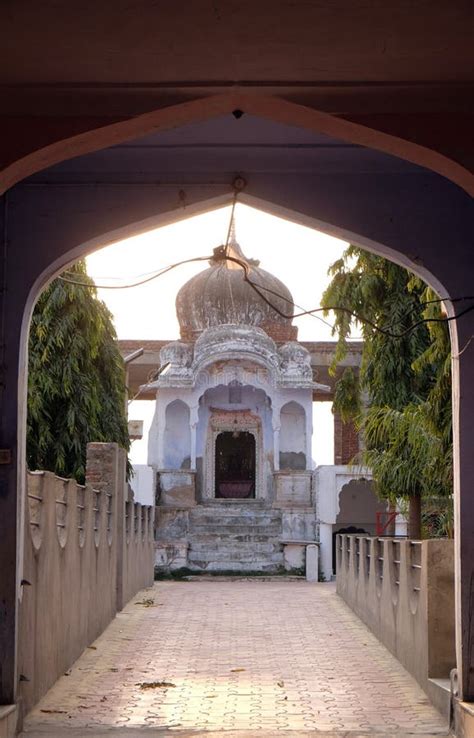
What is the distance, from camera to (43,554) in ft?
28.8

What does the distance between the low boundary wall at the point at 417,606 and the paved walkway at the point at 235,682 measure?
0.18 meters

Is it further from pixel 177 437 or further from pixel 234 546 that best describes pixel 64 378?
pixel 177 437

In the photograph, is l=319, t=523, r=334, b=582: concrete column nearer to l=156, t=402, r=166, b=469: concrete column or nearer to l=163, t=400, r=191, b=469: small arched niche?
l=163, t=400, r=191, b=469: small arched niche

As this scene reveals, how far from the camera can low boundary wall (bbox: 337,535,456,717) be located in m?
8.43

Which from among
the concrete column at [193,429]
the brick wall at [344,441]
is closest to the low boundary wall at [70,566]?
the concrete column at [193,429]

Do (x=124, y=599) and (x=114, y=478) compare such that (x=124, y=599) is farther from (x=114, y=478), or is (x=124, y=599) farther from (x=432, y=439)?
(x=432, y=439)

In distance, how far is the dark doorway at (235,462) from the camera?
29.5 metres

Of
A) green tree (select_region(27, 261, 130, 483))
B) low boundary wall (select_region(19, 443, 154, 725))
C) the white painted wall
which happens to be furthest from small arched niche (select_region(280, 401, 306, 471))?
low boundary wall (select_region(19, 443, 154, 725))

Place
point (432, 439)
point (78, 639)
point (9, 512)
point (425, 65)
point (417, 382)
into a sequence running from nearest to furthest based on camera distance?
point (425, 65)
point (9, 512)
point (78, 639)
point (432, 439)
point (417, 382)

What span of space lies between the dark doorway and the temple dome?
294 centimetres

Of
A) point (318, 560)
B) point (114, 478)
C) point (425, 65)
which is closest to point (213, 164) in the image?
point (425, 65)

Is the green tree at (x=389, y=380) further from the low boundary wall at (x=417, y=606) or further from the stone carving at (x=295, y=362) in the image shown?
the stone carving at (x=295, y=362)

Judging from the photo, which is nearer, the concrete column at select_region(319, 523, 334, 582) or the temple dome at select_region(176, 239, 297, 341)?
the concrete column at select_region(319, 523, 334, 582)

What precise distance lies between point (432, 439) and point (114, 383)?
793cm
